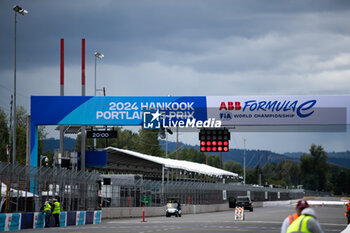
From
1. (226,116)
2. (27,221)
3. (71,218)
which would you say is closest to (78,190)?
(71,218)

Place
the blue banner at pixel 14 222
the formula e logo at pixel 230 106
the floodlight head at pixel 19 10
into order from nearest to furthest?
the blue banner at pixel 14 222 < the formula e logo at pixel 230 106 < the floodlight head at pixel 19 10

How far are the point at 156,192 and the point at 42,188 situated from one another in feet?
71.5

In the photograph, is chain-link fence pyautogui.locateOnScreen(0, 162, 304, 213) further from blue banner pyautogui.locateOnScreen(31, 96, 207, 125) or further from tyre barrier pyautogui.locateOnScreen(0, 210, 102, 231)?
blue banner pyautogui.locateOnScreen(31, 96, 207, 125)

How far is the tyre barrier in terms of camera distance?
2989 centimetres

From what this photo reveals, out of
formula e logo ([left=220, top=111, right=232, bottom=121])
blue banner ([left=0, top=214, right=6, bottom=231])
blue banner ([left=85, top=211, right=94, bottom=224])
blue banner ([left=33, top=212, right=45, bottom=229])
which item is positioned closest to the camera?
blue banner ([left=0, top=214, right=6, bottom=231])

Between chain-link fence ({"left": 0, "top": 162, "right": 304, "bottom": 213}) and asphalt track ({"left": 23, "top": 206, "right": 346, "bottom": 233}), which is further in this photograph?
chain-link fence ({"left": 0, "top": 162, "right": 304, "bottom": 213})

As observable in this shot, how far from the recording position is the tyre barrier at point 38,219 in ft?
98.1

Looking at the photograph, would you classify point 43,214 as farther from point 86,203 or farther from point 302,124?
point 302,124

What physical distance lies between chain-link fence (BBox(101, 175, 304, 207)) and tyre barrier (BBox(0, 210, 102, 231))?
290 cm

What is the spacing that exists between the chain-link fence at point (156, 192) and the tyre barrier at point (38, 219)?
9.52 feet

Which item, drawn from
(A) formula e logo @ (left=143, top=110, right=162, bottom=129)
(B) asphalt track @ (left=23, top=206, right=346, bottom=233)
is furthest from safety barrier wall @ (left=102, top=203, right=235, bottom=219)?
(A) formula e logo @ (left=143, top=110, right=162, bottom=129)

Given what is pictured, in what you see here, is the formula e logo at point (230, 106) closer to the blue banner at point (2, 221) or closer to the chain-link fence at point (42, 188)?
the chain-link fence at point (42, 188)

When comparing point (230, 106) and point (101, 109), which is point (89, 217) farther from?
point (230, 106)

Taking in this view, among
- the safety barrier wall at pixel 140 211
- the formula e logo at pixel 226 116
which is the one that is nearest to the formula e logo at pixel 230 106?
the formula e logo at pixel 226 116
